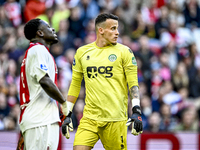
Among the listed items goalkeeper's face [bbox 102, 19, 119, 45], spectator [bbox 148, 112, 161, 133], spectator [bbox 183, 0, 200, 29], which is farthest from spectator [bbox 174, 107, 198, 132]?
Answer: goalkeeper's face [bbox 102, 19, 119, 45]

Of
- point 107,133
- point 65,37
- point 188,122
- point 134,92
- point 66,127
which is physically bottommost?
point 188,122

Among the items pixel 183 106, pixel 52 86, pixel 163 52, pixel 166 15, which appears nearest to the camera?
pixel 52 86

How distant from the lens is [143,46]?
11.8 meters

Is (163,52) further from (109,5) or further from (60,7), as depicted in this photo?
(60,7)

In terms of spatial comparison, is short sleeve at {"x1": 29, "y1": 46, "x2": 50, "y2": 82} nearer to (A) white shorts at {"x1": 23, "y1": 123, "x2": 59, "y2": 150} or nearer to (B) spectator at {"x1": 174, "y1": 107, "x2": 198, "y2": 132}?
(A) white shorts at {"x1": 23, "y1": 123, "x2": 59, "y2": 150}

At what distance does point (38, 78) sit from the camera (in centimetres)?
500

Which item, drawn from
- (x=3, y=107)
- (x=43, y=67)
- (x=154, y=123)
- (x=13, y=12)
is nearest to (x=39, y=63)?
(x=43, y=67)

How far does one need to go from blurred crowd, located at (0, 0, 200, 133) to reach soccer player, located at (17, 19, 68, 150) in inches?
177

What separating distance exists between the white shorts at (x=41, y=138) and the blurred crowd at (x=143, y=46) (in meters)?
4.53

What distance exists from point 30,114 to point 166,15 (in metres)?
8.97

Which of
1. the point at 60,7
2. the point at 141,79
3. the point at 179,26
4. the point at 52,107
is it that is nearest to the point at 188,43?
the point at 179,26

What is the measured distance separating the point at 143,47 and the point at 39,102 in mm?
7082

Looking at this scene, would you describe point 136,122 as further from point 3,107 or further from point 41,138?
point 3,107

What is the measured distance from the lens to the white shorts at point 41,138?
16.4 ft
